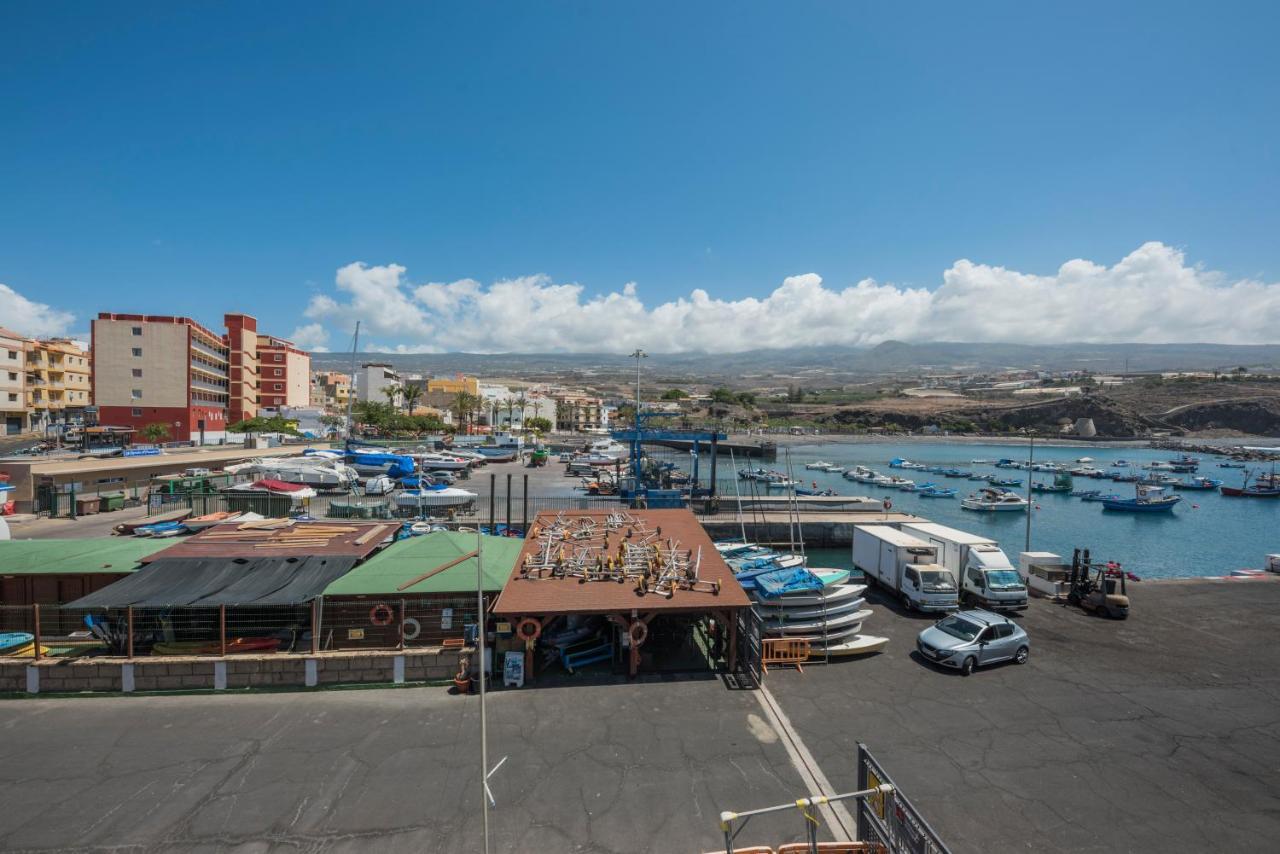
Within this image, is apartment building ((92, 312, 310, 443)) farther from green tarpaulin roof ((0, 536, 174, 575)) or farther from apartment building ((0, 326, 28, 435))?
green tarpaulin roof ((0, 536, 174, 575))

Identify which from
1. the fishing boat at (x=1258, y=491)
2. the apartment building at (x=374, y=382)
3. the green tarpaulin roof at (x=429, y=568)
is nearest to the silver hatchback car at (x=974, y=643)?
the green tarpaulin roof at (x=429, y=568)

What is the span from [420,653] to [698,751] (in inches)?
240

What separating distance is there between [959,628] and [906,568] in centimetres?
408

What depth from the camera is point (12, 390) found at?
64.6 meters

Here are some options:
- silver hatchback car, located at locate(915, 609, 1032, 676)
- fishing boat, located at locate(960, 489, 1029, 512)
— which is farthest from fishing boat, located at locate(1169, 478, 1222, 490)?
silver hatchback car, located at locate(915, 609, 1032, 676)

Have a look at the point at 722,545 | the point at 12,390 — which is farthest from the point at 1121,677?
the point at 12,390

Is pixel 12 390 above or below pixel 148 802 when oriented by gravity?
above

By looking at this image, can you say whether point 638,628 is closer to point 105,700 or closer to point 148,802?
point 148,802

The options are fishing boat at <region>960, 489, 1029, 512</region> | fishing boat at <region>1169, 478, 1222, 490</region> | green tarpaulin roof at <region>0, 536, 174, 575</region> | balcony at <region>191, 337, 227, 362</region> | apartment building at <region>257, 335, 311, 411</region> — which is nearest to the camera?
green tarpaulin roof at <region>0, 536, 174, 575</region>

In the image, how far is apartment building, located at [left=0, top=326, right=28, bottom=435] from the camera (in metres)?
63.6

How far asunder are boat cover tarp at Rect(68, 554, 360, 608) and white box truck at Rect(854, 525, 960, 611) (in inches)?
612

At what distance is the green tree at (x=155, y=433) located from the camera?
176 ft

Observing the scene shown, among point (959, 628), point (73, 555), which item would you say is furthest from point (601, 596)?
point (73, 555)

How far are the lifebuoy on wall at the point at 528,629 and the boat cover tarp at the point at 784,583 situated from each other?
5545mm
